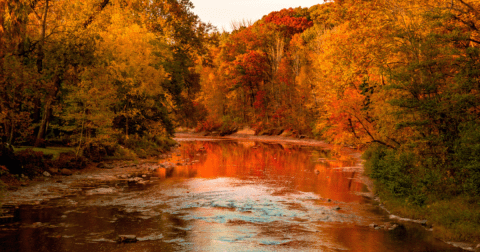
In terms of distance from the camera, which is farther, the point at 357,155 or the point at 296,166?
the point at 357,155

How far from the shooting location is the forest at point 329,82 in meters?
15.5

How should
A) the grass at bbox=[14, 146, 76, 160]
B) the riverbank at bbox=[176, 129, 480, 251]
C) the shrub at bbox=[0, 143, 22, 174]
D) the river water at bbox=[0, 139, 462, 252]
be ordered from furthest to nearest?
the grass at bbox=[14, 146, 76, 160] → the shrub at bbox=[0, 143, 22, 174] → the riverbank at bbox=[176, 129, 480, 251] → the river water at bbox=[0, 139, 462, 252]

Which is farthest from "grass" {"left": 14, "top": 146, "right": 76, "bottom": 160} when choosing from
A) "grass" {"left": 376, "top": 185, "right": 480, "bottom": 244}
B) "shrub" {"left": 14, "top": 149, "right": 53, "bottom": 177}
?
"grass" {"left": 376, "top": 185, "right": 480, "bottom": 244}

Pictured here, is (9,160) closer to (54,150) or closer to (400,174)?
(54,150)

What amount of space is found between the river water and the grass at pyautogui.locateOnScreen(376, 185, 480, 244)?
55 centimetres

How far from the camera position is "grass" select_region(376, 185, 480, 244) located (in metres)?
13.0

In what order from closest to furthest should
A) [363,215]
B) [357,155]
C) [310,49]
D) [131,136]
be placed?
[363,215]
[131,136]
[357,155]
[310,49]

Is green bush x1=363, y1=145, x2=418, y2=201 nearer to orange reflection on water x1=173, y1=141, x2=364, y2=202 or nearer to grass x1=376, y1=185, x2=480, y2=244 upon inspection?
grass x1=376, y1=185, x2=480, y2=244

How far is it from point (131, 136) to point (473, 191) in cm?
3129

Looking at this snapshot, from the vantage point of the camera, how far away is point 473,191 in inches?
566

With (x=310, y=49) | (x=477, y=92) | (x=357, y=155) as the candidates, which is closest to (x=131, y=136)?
(x=357, y=155)

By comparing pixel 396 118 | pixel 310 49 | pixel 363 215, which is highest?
pixel 310 49

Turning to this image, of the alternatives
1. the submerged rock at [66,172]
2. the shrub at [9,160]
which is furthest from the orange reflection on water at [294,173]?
the shrub at [9,160]

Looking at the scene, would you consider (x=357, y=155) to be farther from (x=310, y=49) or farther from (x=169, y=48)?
(x=310, y=49)
